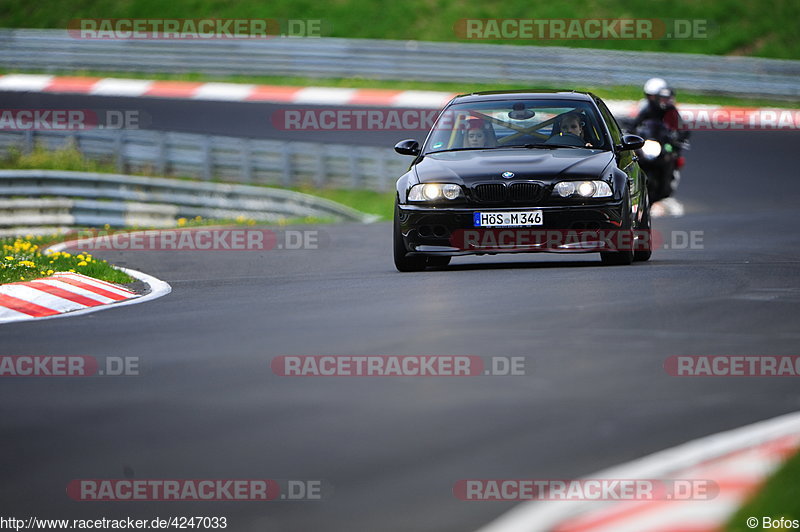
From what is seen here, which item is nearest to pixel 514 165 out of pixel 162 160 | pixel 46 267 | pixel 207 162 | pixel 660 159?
pixel 46 267

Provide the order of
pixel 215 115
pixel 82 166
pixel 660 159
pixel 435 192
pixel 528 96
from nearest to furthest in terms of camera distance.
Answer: pixel 435 192 → pixel 528 96 → pixel 660 159 → pixel 82 166 → pixel 215 115

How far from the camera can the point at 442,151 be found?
12422mm

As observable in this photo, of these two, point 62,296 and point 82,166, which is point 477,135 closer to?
point 62,296

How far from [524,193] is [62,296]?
348cm

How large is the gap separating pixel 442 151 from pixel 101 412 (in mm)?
6428

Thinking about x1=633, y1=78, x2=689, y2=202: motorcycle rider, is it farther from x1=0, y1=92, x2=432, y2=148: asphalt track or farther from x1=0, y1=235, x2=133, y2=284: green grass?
x1=0, y1=92, x2=432, y2=148: asphalt track

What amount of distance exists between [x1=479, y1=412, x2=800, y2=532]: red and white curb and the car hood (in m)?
6.05

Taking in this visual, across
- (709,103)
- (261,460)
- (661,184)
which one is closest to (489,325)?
(261,460)

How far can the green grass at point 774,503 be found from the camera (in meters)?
4.11

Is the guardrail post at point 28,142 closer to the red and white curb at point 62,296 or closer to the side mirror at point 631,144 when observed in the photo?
the red and white curb at point 62,296

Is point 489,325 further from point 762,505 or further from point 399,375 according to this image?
point 762,505

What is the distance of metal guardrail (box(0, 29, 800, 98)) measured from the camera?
3262 cm

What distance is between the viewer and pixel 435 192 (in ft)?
37.8

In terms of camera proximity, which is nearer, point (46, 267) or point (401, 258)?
point (401, 258)
